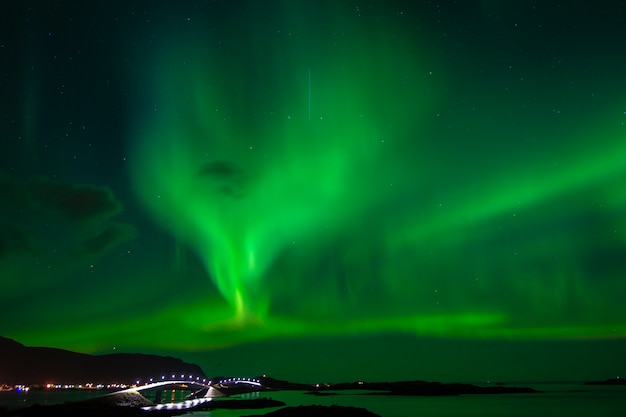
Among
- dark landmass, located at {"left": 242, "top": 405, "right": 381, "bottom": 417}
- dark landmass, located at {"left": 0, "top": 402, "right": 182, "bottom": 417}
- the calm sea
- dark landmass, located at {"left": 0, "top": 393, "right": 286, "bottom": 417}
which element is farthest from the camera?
the calm sea

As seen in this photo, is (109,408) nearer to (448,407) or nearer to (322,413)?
(322,413)

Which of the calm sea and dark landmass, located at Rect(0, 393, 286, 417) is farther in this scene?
the calm sea

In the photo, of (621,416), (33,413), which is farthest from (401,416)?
(33,413)

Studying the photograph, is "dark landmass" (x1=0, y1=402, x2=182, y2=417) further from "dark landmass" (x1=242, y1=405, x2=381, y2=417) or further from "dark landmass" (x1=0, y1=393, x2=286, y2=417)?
"dark landmass" (x1=242, y1=405, x2=381, y2=417)

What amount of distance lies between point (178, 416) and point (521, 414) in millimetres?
60414

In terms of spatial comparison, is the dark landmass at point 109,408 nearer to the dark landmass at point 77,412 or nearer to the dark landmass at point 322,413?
the dark landmass at point 77,412

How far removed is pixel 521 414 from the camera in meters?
98.8

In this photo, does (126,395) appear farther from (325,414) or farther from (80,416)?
(325,414)

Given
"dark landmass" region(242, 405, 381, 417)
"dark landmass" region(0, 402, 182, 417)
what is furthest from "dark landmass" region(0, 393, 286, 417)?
"dark landmass" region(242, 405, 381, 417)

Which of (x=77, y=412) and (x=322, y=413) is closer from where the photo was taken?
(x=77, y=412)

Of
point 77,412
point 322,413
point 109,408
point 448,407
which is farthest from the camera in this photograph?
point 448,407

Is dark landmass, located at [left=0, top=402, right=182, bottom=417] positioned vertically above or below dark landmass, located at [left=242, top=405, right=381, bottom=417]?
above

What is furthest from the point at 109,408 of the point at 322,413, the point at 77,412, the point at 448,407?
the point at 448,407

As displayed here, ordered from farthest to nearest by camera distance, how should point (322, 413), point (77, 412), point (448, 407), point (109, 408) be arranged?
point (448, 407)
point (109, 408)
point (322, 413)
point (77, 412)
